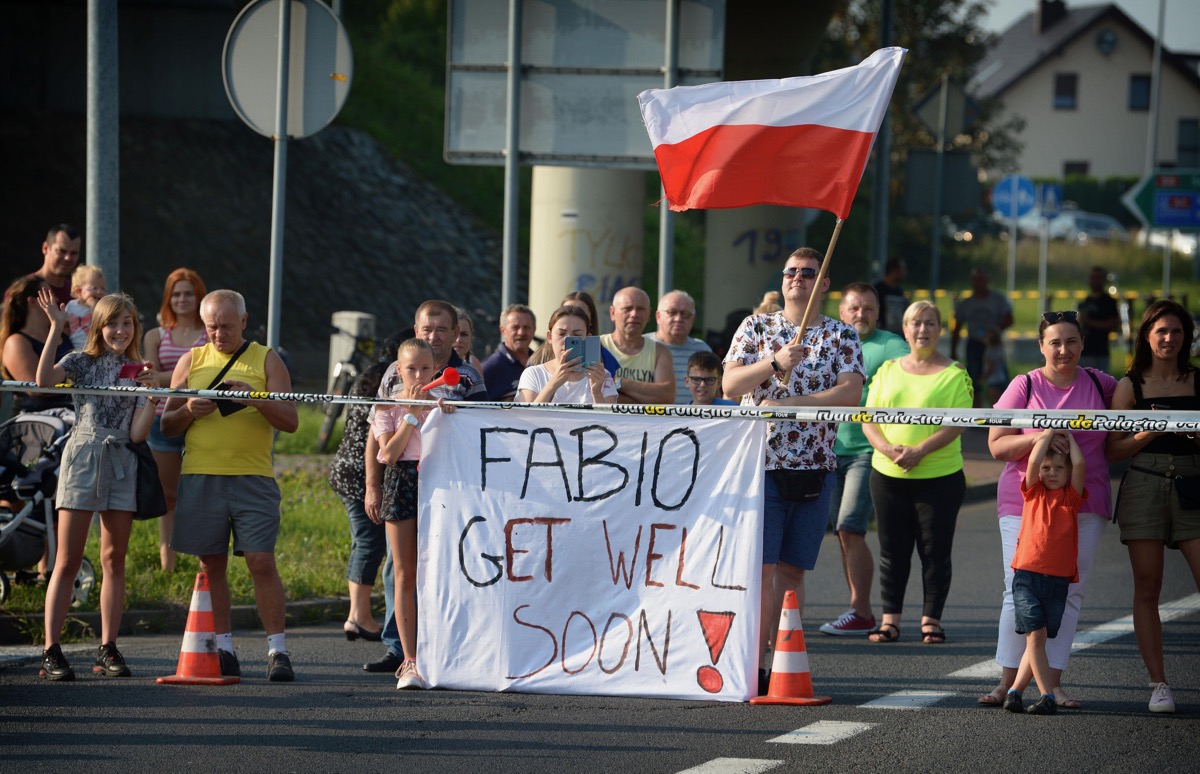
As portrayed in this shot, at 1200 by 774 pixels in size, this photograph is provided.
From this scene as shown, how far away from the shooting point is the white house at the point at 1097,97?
79938 millimetres

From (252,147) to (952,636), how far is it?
961 inches

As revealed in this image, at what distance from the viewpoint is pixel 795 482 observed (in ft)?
24.1

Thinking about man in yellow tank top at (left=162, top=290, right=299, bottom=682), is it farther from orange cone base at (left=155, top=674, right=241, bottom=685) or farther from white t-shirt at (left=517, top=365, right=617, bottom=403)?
white t-shirt at (left=517, top=365, right=617, bottom=403)

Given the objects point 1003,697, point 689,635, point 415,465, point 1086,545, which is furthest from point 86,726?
point 1086,545

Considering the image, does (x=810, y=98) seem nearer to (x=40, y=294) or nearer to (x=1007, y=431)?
(x=1007, y=431)

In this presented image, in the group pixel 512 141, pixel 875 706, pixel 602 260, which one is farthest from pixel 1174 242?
pixel 875 706

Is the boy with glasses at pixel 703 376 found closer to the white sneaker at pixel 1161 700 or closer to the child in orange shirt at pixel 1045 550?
the child in orange shirt at pixel 1045 550

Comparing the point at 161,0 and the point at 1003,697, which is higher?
the point at 161,0

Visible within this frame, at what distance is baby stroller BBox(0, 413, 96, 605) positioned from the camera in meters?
8.41

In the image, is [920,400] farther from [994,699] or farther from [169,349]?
[169,349]

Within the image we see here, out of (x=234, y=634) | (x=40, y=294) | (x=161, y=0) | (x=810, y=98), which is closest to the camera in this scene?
(x=810, y=98)

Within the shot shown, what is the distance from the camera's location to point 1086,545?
7152 mm

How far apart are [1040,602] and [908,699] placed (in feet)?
2.58

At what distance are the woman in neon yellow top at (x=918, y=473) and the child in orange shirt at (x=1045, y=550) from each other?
1589 millimetres
